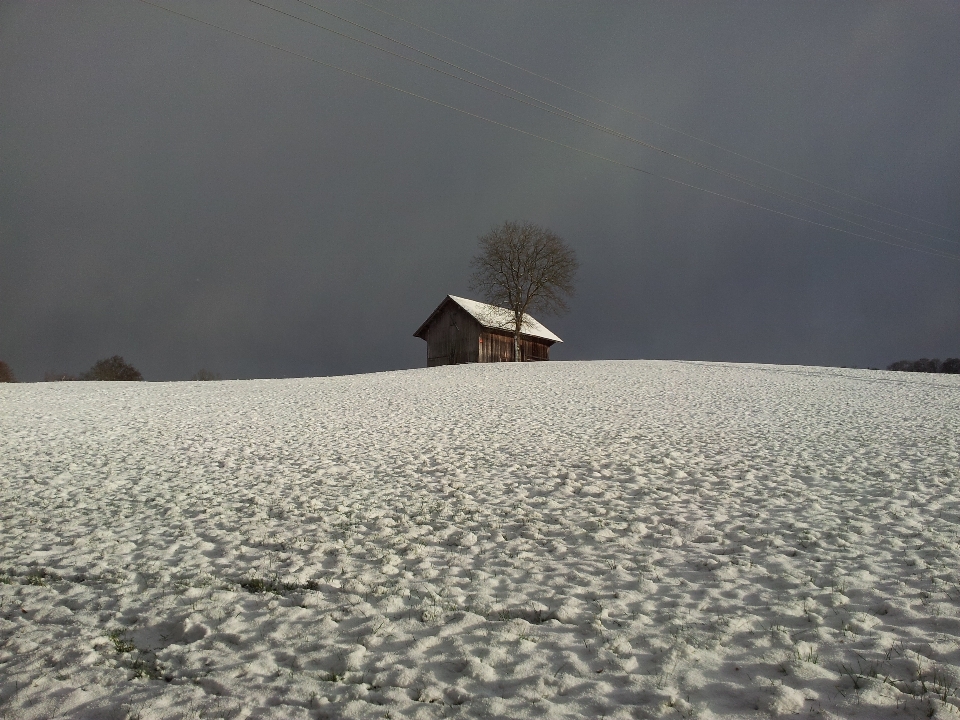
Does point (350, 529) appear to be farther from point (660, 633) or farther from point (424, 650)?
point (660, 633)

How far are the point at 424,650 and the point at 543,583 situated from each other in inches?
71.3

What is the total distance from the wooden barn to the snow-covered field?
31.1 metres

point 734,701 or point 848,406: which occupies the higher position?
point 848,406

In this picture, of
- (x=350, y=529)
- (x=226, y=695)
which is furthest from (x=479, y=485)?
(x=226, y=695)

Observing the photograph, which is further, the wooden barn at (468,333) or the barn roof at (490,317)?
the barn roof at (490,317)

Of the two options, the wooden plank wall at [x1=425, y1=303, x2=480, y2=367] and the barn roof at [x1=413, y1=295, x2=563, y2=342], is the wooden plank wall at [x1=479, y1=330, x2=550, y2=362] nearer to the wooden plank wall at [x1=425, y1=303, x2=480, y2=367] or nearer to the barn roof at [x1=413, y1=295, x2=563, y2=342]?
the barn roof at [x1=413, y1=295, x2=563, y2=342]

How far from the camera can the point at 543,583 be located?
232 inches

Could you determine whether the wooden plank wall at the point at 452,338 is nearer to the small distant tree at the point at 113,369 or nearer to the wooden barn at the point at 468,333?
the wooden barn at the point at 468,333

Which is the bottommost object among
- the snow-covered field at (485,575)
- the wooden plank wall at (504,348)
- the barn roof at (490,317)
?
the snow-covered field at (485,575)

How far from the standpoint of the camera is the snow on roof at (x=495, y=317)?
47172 millimetres

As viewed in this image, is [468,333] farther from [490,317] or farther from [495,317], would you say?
[495,317]

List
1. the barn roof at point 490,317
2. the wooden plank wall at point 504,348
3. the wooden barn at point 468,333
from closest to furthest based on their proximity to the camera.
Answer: the wooden barn at point 468,333
the wooden plank wall at point 504,348
the barn roof at point 490,317

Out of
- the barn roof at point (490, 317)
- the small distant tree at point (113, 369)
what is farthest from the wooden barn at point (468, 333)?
the small distant tree at point (113, 369)

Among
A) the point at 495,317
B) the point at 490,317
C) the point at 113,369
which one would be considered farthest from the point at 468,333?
the point at 113,369
